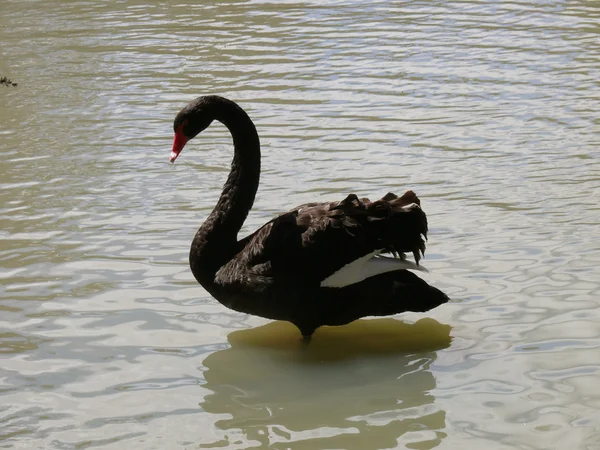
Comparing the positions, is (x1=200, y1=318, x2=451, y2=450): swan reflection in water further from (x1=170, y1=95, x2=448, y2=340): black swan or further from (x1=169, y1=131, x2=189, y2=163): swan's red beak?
Answer: (x1=169, y1=131, x2=189, y2=163): swan's red beak

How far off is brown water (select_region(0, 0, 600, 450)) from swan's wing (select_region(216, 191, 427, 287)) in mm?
380

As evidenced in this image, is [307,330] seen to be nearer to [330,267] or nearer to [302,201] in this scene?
[330,267]

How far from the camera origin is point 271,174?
634 cm

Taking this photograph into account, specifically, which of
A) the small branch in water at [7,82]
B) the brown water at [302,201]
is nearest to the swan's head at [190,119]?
the brown water at [302,201]

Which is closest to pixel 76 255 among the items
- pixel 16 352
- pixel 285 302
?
pixel 16 352

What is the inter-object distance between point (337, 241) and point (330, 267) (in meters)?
0.11

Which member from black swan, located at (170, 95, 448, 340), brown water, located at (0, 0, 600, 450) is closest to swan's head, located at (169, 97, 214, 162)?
black swan, located at (170, 95, 448, 340)

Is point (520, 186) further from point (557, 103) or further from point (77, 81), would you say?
point (77, 81)

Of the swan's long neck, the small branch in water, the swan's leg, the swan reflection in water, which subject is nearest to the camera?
the swan reflection in water

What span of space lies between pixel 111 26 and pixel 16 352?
6.97 metres

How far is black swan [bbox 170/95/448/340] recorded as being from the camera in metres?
4.08

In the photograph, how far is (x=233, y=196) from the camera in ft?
15.1

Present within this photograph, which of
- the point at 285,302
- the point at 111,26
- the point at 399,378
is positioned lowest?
the point at 399,378

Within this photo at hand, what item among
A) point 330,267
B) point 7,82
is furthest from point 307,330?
point 7,82
